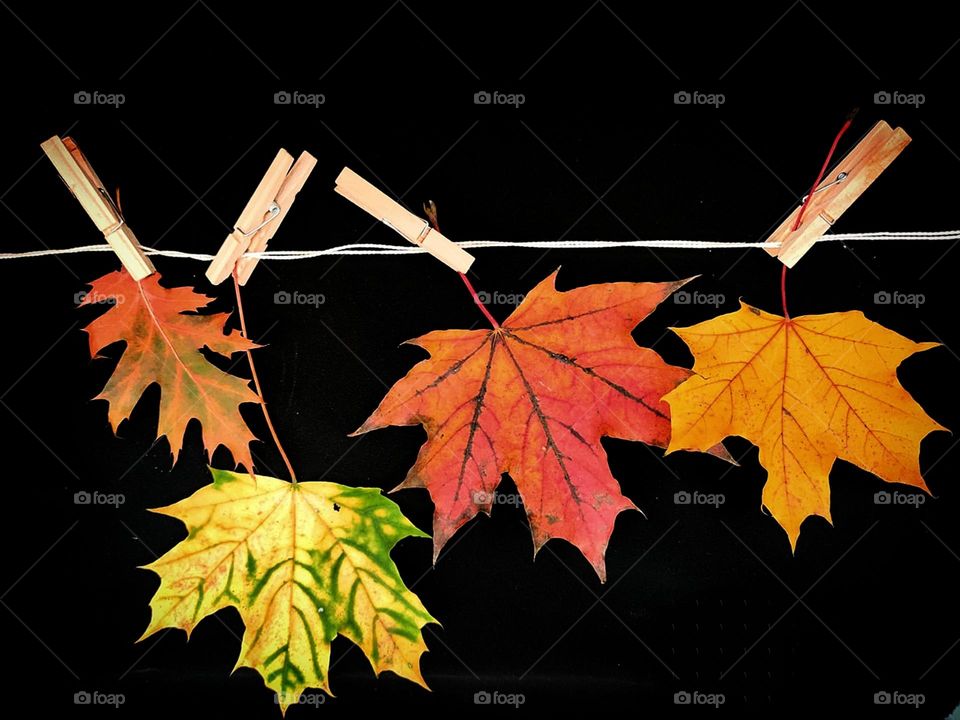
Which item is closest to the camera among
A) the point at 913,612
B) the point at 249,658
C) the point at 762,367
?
the point at 762,367

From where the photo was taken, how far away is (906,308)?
1.21m

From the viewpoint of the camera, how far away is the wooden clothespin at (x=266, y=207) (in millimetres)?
1037

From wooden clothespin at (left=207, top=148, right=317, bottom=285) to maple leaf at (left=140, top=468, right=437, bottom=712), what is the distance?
399mm

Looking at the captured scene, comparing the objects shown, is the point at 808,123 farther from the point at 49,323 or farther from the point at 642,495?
the point at 49,323

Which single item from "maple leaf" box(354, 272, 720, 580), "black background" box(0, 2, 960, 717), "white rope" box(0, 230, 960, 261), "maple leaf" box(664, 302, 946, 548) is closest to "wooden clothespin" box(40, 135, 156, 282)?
"white rope" box(0, 230, 960, 261)

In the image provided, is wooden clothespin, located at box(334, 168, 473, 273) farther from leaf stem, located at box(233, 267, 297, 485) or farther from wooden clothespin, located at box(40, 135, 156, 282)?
wooden clothespin, located at box(40, 135, 156, 282)

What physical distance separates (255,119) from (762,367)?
105 centimetres

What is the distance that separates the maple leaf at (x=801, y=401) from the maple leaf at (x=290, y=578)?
0.60 metres

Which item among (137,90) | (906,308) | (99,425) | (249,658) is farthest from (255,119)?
(906,308)

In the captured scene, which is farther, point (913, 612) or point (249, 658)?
point (913, 612)

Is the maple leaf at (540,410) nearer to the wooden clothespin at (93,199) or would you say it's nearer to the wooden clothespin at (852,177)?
the wooden clothespin at (852,177)

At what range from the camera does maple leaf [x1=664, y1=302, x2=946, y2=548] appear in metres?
1.03

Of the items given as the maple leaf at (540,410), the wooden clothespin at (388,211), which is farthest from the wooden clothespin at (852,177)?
the wooden clothespin at (388,211)

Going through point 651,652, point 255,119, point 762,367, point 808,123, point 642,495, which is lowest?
point 651,652
